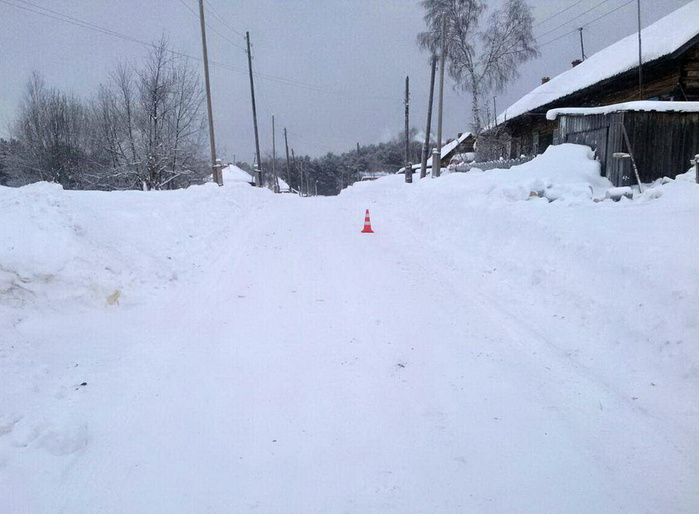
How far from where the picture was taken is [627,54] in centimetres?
1833

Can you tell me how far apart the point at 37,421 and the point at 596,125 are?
13.4 metres

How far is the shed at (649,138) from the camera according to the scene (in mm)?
10398

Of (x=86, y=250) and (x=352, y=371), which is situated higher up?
(x=86, y=250)

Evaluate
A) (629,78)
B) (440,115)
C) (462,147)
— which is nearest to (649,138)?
(629,78)

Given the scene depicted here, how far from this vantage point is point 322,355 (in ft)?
13.8

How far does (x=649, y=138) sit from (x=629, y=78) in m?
9.76

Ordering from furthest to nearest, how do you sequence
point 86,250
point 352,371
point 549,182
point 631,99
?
point 631,99
point 549,182
point 86,250
point 352,371

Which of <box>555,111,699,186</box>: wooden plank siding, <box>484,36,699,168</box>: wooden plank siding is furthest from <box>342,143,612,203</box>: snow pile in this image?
<box>484,36,699,168</box>: wooden plank siding

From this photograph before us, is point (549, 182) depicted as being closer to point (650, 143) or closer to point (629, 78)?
point (650, 143)

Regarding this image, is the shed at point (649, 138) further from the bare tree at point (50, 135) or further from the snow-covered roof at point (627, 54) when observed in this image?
the bare tree at point (50, 135)

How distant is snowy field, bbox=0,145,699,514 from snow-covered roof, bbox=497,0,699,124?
1190 centimetres

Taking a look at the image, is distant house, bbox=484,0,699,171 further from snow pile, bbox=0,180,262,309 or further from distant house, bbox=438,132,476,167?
distant house, bbox=438,132,476,167

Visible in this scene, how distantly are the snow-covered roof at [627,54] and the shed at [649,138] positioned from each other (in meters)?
6.16

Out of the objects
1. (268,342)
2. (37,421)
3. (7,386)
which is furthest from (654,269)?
(7,386)
